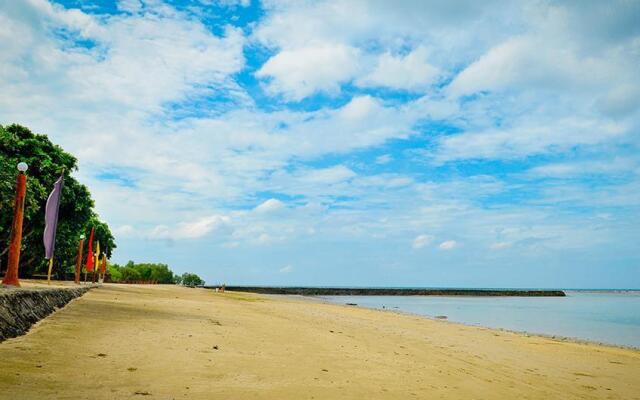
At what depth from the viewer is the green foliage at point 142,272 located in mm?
108688

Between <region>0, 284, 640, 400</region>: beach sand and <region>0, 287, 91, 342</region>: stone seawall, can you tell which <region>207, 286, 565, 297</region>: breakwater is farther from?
<region>0, 287, 91, 342</region>: stone seawall

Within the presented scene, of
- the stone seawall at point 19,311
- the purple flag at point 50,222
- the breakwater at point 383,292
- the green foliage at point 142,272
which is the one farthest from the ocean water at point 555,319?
the breakwater at point 383,292

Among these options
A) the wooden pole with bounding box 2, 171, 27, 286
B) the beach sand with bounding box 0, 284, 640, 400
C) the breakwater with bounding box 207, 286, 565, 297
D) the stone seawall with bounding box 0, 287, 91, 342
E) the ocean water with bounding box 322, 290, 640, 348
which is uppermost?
the wooden pole with bounding box 2, 171, 27, 286

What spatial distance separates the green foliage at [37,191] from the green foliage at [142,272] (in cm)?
6232

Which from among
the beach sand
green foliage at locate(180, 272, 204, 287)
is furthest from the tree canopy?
the beach sand

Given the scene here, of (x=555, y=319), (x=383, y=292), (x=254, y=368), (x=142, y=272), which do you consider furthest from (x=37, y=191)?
(x=383, y=292)

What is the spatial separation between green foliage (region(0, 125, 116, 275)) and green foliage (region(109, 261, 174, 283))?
62.3 m

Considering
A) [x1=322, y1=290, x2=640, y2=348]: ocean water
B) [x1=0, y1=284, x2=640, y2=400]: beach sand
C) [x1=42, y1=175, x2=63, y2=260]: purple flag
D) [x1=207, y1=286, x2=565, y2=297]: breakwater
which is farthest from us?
[x1=207, y1=286, x2=565, y2=297]: breakwater

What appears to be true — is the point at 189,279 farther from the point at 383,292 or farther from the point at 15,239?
the point at 15,239

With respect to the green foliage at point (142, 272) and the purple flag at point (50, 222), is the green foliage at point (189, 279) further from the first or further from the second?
the purple flag at point (50, 222)

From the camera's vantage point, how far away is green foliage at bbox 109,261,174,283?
10869 centimetres

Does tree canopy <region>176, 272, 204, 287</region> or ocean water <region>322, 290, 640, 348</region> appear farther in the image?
tree canopy <region>176, 272, 204, 287</region>

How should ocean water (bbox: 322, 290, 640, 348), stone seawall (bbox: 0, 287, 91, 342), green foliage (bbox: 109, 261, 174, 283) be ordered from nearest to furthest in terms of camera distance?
stone seawall (bbox: 0, 287, 91, 342), ocean water (bbox: 322, 290, 640, 348), green foliage (bbox: 109, 261, 174, 283)

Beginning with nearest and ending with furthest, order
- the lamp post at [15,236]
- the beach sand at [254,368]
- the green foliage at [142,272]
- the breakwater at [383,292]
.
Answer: the beach sand at [254,368] → the lamp post at [15,236] → the green foliage at [142,272] → the breakwater at [383,292]
